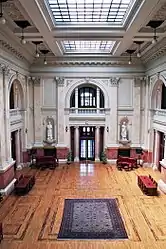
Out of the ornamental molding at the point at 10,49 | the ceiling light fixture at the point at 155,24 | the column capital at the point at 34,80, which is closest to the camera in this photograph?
the ceiling light fixture at the point at 155,24

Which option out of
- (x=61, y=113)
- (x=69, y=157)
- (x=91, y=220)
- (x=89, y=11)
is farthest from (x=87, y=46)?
(x=91, y=220)

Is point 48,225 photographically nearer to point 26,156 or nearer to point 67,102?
point 26,156

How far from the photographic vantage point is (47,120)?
59.1ft

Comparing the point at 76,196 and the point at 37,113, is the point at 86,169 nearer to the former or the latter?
the point at 76,196

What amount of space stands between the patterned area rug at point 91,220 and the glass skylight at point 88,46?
8151mm

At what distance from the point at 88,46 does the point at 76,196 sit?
8366 millimetres

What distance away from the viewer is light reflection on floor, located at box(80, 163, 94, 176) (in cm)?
1572

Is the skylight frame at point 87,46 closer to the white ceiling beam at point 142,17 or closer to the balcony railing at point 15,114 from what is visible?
the white ceiling beam at point 142,17

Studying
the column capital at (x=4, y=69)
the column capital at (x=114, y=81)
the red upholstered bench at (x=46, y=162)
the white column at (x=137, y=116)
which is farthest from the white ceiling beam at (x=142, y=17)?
the red upholstered bench at (x=46, y=162)

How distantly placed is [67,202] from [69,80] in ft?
29.9

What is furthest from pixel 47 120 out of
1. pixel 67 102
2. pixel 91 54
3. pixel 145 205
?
pixel 145 205

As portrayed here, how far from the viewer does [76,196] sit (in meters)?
12.0

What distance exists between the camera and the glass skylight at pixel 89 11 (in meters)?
8.55

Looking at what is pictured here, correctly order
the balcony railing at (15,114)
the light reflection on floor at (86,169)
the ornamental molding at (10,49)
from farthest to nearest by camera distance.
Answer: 1. the light reflection on floor at (86,169)
2. the balcony railing at (15,114)
3. the ornamental molding at (10,49)
